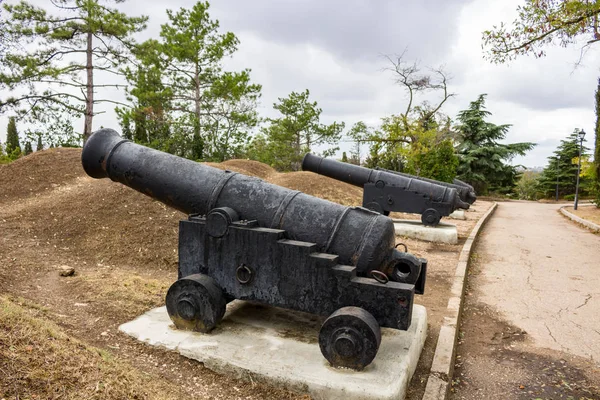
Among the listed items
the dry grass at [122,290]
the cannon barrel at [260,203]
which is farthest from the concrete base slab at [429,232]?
the cannon barrel at [260,203]

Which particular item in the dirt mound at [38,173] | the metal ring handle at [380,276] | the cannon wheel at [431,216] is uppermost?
the dirt mound at [38,173]

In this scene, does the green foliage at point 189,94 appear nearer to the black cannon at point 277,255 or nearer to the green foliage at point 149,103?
the green foliage at point 149,103

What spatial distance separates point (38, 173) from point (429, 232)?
9174 millimetres

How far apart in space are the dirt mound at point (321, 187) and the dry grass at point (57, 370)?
9741 millimetres

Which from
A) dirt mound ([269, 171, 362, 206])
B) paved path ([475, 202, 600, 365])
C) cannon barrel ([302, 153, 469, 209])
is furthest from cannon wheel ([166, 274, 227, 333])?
dirt mound ([269, 171, 362, 206])

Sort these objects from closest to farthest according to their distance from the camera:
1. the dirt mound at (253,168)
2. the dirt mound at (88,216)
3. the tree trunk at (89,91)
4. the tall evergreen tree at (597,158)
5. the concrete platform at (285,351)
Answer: the concrete platform at (285,351) → the dirt mound at (88,216) → the dirt mound at (253,168) → the tree trunk at (89,91) → the tall evergreen tree at (597,158)

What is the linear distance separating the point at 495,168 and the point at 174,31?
2291 cm

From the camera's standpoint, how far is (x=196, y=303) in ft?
11.5

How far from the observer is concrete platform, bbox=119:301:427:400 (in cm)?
289

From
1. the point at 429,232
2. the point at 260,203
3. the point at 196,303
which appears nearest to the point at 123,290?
the point at 196,303

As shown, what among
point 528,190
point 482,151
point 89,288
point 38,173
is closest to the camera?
point 89,288

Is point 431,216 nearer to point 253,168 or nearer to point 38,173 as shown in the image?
point 253,168

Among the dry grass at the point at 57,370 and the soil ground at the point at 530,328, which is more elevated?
the dry grass at the point at 57,370

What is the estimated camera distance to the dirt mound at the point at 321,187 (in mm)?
12859
